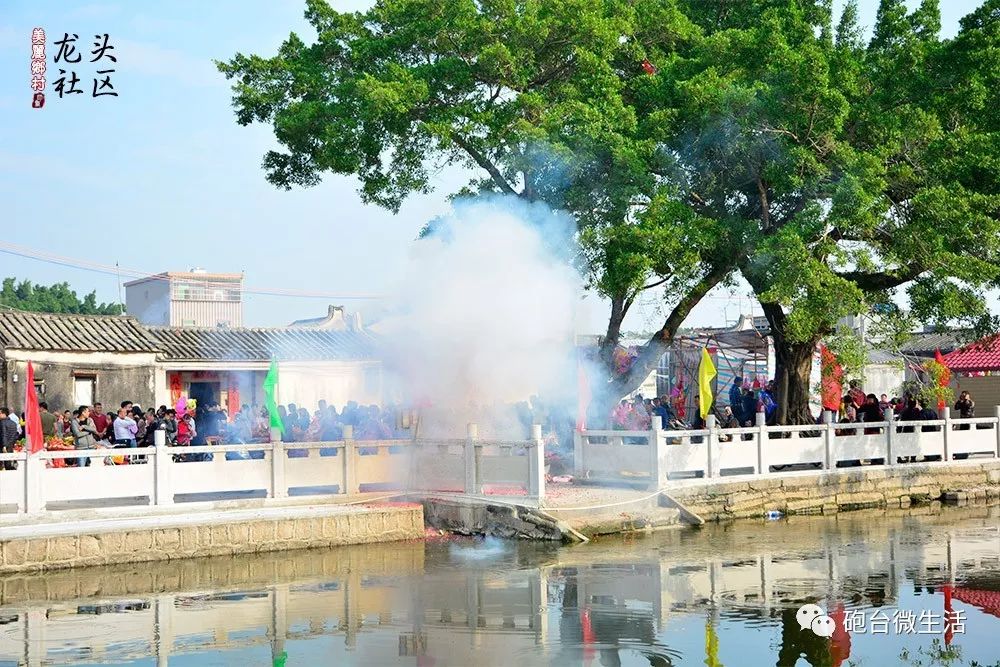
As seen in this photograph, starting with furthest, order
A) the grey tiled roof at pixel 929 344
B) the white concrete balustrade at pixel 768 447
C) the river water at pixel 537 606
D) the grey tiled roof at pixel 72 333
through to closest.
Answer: the grey tiled roof at pixel 929 344 → the grey tiled roof at pixel 72 333 → the white concrete balustrade at pixel 768 447 → the river water at pixel 537 606

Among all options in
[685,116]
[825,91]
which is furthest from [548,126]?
[825,91]

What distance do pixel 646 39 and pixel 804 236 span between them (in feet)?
16.9

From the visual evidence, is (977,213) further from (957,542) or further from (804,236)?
(957,542)

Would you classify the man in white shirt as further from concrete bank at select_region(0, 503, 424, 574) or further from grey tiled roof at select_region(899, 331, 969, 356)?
grey tiled roof at select_region(899, 331, 969, 356)

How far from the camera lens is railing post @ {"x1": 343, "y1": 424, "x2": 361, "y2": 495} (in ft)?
55.7

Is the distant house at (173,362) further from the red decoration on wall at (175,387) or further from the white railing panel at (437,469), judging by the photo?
the white railing panel at (437,469)

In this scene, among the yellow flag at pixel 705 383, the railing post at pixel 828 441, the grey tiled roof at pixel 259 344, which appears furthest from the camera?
the grey tiled roof at pixel 259 344

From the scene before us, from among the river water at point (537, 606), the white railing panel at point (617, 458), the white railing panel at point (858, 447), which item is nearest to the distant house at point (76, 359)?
the river water at point (537, 606)

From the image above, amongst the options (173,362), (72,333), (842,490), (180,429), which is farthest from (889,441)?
(72,333)

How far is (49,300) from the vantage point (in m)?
51.3

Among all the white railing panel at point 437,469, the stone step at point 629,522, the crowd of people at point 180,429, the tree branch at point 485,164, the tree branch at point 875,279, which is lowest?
the stone step at point 629,522

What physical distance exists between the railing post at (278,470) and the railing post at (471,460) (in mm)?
2609

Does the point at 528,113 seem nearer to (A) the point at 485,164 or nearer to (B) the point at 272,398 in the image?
(A) the point at 485,164

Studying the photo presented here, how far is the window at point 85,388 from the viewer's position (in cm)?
2561
